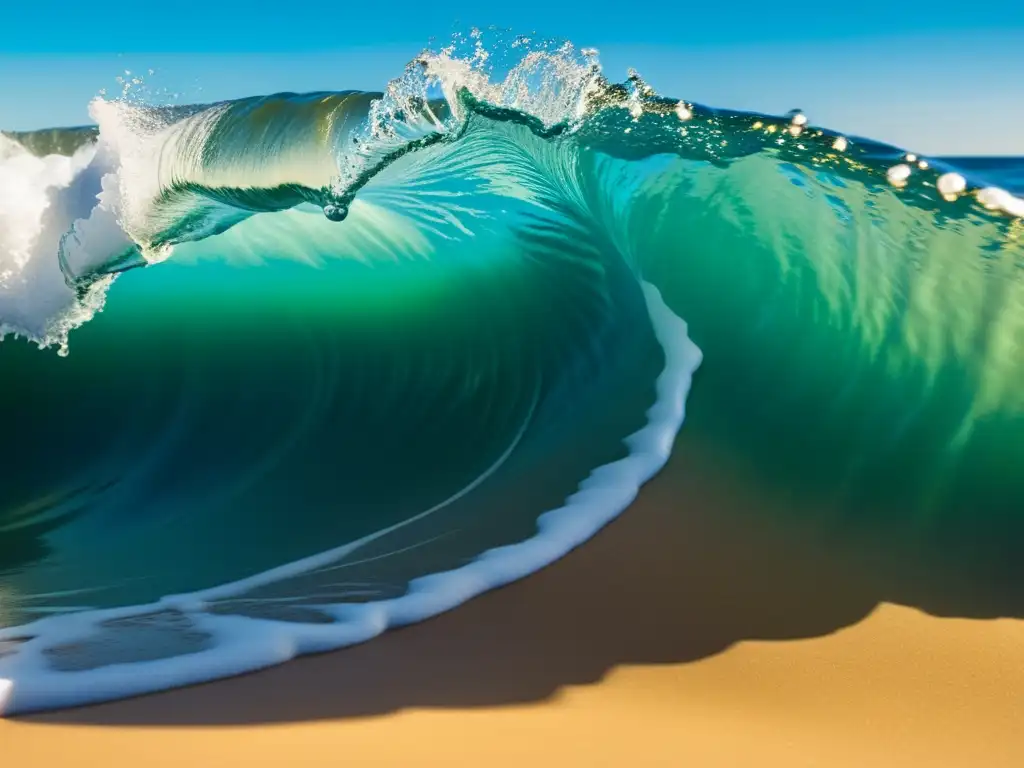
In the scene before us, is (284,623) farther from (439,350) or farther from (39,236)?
(39,236)

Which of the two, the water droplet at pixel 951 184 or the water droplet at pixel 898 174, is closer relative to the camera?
the water droplet at pixel 951 184

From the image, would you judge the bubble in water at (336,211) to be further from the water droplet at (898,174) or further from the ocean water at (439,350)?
the water droplet at (898,174)

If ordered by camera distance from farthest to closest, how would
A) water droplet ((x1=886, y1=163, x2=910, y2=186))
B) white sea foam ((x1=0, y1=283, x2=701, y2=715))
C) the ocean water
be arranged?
water droplet ((x1=886, y1=163, x2=910, y2=186)), the ocean water, white sea foam ((x1=0, y1=283, x2=701, y2=715))

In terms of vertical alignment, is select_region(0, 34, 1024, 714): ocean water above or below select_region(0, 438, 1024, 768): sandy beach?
above

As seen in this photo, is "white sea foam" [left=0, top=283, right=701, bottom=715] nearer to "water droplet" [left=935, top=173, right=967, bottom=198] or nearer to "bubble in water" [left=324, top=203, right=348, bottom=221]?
"water droplet" [left=935, top=173, right=967, bottom=198]

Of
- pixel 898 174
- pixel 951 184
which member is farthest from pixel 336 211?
pixel 951 184

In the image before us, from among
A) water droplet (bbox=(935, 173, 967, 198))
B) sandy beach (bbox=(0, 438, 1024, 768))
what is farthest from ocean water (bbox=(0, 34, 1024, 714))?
sandy beach (bbox=(0, 438, 1024, 768))

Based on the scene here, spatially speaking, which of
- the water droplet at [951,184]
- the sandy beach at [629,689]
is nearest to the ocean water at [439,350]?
the water droplet at [951,184]

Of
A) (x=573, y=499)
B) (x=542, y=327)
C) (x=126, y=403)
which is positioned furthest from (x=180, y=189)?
(x=573, y=499)
